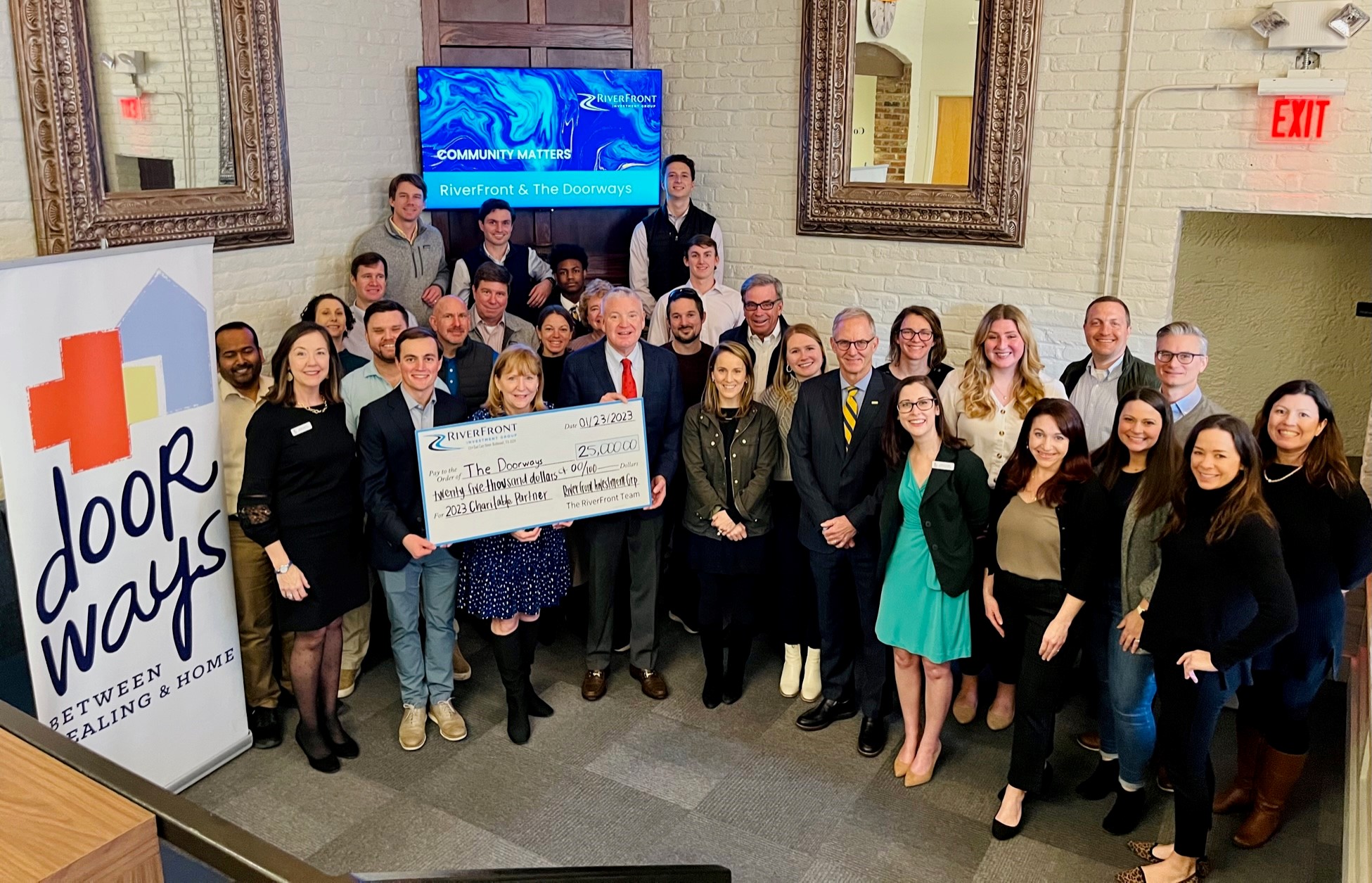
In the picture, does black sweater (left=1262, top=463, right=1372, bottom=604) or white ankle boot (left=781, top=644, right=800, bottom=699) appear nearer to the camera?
black sweater (left=1262, top=463, right=1372, bottom=604)

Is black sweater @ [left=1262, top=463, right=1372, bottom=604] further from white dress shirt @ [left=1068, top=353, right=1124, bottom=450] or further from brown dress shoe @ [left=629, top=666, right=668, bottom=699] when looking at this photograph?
brown dress shoe @ [left=629, top=666, right=668, bottom=699]

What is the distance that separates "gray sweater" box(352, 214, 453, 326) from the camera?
5.48 meters

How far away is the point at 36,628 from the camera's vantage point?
10.2 feet

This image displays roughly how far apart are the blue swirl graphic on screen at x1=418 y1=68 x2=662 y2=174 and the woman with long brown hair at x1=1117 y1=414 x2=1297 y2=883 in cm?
397

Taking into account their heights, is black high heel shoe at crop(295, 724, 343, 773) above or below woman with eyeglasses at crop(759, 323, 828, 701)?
below

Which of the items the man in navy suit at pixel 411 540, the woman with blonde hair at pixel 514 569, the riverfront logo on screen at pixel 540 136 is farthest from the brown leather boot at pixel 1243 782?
the riverfront logo on screen at pixel 540 136

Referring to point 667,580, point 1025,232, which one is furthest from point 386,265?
point 1025,232

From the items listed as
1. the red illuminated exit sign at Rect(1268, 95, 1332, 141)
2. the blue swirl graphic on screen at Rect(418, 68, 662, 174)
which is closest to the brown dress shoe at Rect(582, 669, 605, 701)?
the blue swirl graphic on screen at Rect(418, 68, 662, 174)

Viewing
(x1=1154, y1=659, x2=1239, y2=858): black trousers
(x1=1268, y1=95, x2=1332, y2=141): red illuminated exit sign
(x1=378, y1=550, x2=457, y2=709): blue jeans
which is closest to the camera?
(x1=1154, y1=659, x2=1239, y2=858): black trousers

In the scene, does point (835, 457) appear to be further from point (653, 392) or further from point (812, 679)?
point (812, 679)

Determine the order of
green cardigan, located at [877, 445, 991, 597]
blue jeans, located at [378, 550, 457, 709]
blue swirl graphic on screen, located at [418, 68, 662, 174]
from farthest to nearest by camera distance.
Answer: blue swirl graphic on screen, located at [418, 68, 662, 174] → blue jeans, located at [378, 550, 457, 709] → green cardigan, located at [877, 445, 991, 597]

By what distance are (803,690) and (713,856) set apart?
103 cm

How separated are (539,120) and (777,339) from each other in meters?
2.29

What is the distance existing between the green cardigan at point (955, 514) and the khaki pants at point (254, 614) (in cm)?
230
